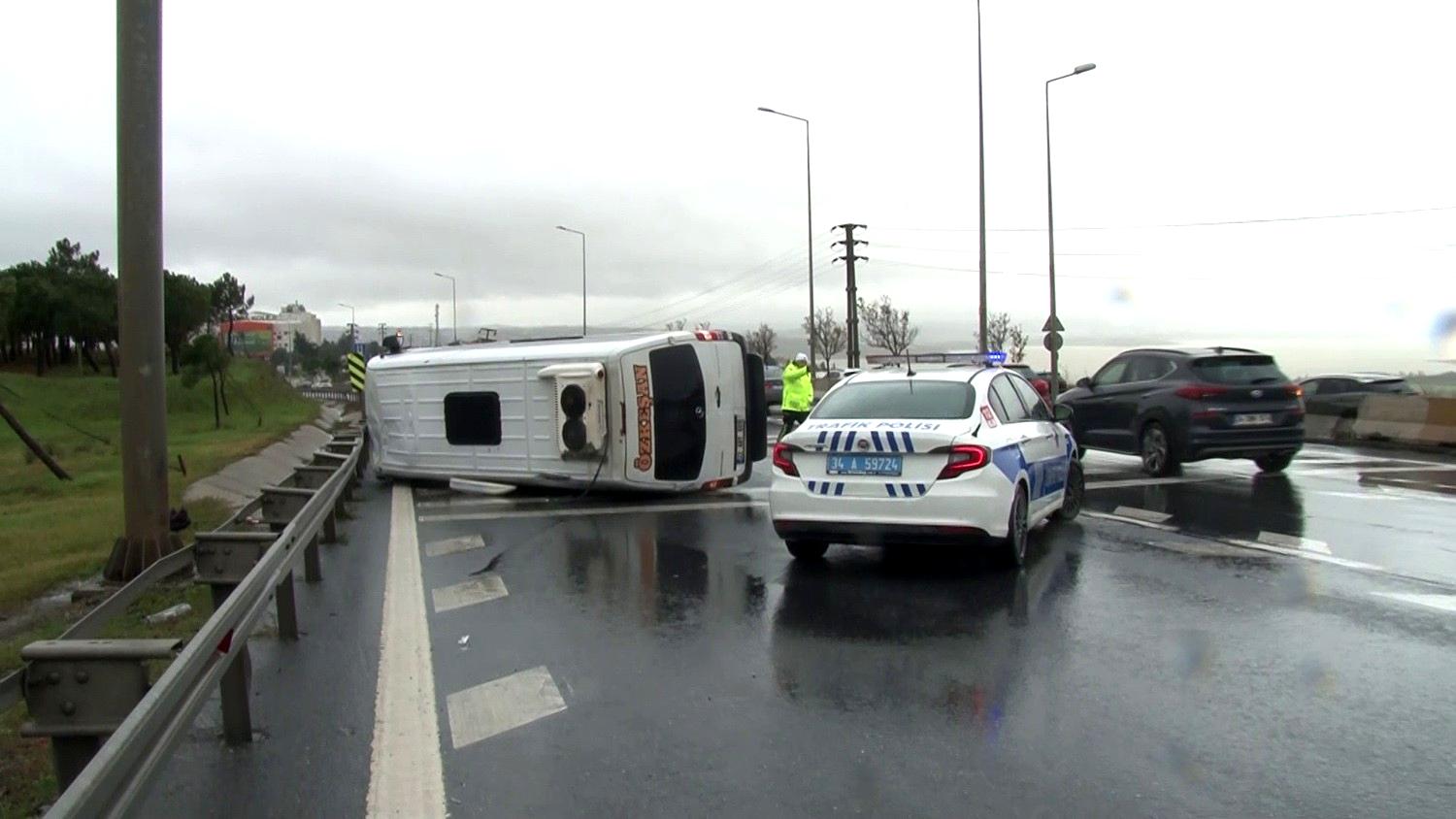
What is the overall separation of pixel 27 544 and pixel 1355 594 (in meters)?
12.0

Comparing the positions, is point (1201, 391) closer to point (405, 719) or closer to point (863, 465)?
point (863, 465)

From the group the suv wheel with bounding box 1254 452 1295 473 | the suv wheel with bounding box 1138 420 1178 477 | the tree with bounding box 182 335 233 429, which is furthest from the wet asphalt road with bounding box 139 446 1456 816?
the tree with bounding box 182 335 233 429

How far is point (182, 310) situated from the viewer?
5781cm

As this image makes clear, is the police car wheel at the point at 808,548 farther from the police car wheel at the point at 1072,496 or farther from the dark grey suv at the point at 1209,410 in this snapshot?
the dark grey suv at the point at 1209,410

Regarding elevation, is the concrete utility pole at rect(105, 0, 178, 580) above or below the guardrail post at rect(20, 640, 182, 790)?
above

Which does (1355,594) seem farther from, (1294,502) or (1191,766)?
(1294,502)

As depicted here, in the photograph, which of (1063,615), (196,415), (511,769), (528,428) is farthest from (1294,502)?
(196,415)

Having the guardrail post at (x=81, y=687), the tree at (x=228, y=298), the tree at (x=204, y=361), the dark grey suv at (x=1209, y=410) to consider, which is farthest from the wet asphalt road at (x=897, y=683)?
the tree at (x=228, y=298)

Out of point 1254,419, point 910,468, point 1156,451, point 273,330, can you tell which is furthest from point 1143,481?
point 273,330

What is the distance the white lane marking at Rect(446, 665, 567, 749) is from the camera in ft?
16.8

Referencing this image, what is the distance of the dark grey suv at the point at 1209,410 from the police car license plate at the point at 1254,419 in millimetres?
12

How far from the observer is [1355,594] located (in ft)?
25.3

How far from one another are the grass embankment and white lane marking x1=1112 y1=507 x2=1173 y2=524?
8.32 meters

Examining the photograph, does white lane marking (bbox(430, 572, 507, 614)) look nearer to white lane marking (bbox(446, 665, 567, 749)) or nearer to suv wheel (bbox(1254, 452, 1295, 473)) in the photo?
white lane marking (bbox(446, 665, 567, 749))
